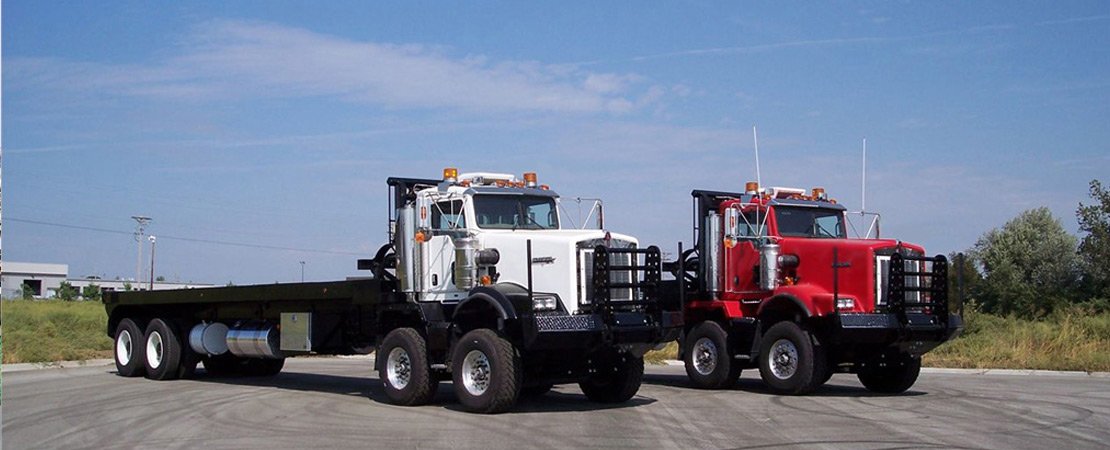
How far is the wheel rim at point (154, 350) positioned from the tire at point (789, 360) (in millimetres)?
11233

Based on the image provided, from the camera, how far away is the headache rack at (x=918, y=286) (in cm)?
1708

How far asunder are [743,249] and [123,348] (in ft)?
40.5

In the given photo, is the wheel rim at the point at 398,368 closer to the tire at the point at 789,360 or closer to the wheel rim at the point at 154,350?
the tire at the point at 789,360

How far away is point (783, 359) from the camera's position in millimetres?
17766

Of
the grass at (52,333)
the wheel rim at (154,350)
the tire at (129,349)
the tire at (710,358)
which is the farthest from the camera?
the grass at (52,333)

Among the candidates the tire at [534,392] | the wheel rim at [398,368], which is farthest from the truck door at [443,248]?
the tire at [534,392]

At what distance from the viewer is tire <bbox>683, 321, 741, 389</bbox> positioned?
18906 mm

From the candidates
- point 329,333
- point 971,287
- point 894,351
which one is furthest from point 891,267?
point 971,287

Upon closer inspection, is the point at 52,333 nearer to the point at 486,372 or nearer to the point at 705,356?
the point at 705,356

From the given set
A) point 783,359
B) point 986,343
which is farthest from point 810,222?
point 986,343

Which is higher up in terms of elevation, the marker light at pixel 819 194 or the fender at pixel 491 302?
the marker light at pixel 819 194

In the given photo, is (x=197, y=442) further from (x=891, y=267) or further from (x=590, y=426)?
(x=891, y=267)

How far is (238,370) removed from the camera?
2273 centimetres

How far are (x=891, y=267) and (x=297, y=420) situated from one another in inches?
350
